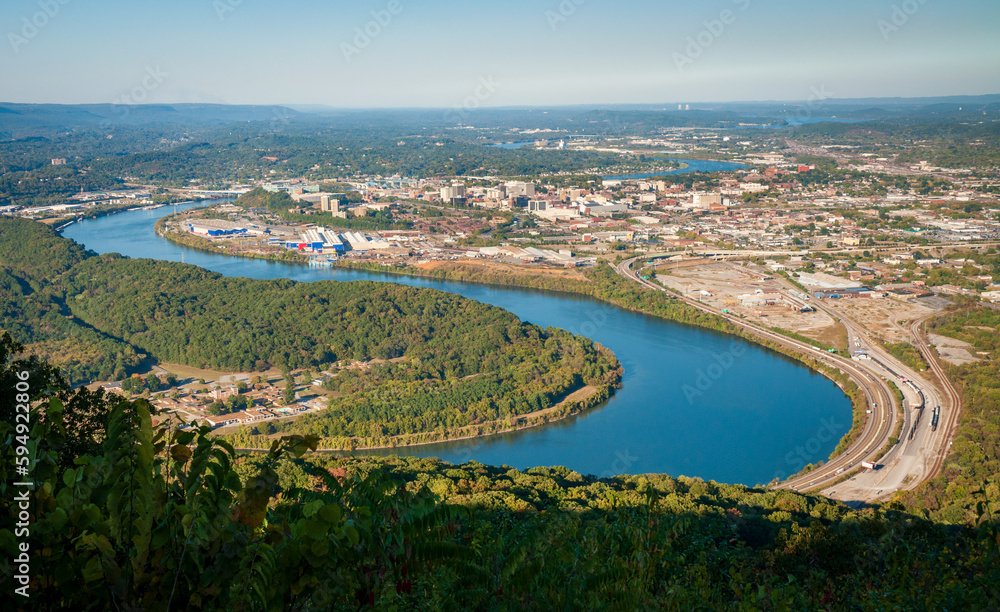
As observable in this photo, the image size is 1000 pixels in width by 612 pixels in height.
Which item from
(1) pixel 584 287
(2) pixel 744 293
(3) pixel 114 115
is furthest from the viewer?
(3) pixel 114 115

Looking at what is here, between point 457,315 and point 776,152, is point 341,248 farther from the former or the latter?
point 776,152

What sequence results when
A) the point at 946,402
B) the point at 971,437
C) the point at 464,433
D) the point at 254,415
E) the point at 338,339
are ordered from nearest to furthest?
the point at 971,437 < the point at 464,433 < the point at 254,415 < the point at 946,402 < the point at 338,339

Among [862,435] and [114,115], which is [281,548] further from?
[114,115]

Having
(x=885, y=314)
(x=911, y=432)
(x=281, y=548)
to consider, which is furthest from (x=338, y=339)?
(x=281, y=548)

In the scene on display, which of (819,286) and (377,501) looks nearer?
(377,501)

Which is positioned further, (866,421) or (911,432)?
(866,421)

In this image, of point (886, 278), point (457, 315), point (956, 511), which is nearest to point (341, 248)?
point (457, 315)

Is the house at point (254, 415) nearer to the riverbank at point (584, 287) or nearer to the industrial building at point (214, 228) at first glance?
the riverbank at point (584, 287)

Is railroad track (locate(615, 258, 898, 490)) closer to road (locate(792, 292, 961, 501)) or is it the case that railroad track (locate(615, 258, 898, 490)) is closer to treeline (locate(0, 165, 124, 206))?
road (locate(792, 292, 961, 501))
